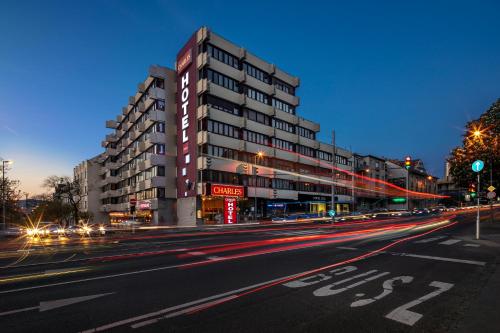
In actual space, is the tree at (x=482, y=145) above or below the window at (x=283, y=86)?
below

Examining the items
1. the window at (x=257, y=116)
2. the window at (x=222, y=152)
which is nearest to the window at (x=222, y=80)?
the window at (x=257, y=116)

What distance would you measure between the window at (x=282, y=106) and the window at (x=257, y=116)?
400 centimetres

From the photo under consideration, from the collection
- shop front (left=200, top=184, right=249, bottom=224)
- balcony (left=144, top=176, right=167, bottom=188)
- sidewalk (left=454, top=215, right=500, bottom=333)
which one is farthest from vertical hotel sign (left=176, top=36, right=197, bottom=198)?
sidewalk (left=454, top=215, right=500, bottom=333)

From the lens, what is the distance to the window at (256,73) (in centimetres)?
5591

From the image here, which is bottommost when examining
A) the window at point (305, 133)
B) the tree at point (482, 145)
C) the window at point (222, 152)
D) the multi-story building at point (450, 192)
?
the multi-story building at point (450, 192)

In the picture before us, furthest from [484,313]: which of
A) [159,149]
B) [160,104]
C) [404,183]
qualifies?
[404,183]

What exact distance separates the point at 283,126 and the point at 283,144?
12.2 ft

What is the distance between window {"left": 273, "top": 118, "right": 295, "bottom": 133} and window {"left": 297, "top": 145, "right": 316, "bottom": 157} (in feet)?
13.1

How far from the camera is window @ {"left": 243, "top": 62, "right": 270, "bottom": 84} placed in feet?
183

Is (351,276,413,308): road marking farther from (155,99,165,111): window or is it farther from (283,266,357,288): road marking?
(155,99,165,111): window

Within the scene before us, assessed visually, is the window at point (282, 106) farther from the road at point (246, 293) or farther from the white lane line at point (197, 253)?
the road at point (246, 293)

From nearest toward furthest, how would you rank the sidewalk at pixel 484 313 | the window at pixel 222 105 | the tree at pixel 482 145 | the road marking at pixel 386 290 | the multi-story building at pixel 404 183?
the sidewalk at pixel 484 313 → the road marking at pixel 386 290 → the tree at pixel 482 145 → the window at pixel 222 105 → the multi-story building at pixel 404 183

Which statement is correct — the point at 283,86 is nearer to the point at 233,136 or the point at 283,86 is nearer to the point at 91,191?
the point at 233,136

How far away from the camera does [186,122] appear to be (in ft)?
169
